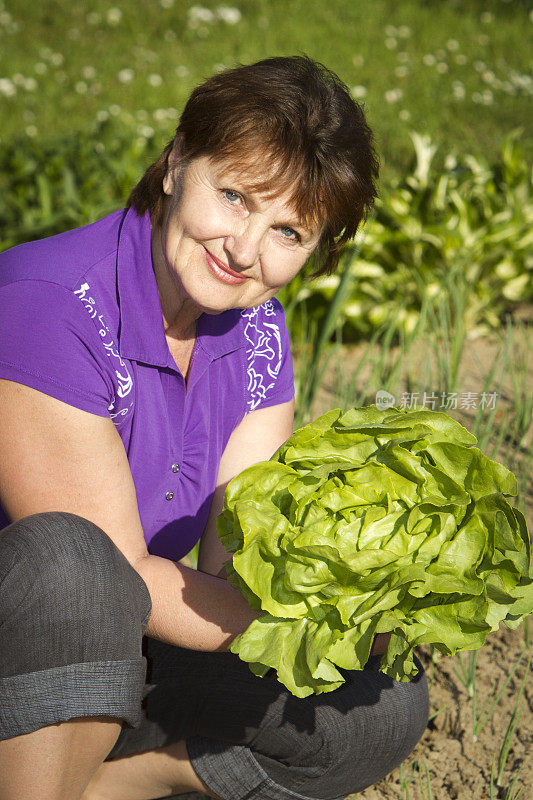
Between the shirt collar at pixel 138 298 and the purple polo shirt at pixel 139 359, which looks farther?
the shirt collar at pixel 138 298

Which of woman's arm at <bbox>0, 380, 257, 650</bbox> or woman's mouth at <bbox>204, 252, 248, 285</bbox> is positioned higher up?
woman's mouth at <bbox>204, 252, 248, 285</bbox>

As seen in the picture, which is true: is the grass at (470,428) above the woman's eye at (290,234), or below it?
below

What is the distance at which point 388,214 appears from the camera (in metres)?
3.49

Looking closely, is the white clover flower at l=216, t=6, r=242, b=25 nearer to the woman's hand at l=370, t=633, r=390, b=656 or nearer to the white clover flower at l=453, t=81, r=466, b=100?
the white clover flower at l=453, t=81, r=466, b=100

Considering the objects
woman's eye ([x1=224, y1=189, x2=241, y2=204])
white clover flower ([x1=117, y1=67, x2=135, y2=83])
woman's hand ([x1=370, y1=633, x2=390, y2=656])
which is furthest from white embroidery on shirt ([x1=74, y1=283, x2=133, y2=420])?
white clover flower ([x1=117, y1=67, x2=135, y2=83])

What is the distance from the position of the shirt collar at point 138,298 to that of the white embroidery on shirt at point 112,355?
2 centimetres

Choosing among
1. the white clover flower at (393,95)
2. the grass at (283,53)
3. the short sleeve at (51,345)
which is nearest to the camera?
the short sleeve at (51,345)

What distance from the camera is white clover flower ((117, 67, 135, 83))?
21.2ft

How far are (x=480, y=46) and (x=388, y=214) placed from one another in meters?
5.55

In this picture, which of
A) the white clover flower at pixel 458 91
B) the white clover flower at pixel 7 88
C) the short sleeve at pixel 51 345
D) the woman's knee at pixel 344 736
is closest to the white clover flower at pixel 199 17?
the white clover flower at pixel 7 88

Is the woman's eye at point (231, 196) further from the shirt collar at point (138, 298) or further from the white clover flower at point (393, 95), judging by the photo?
the white clover flower at point (393, 95)

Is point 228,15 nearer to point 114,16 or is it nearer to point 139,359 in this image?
point 114,16

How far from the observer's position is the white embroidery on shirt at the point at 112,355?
4.47 feet
